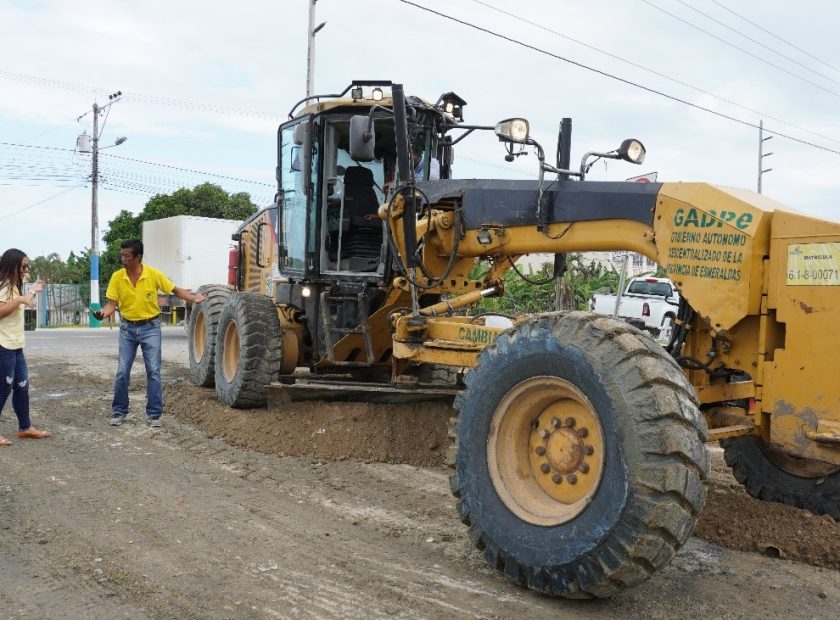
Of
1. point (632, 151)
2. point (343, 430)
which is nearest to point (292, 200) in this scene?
point (343, 430)

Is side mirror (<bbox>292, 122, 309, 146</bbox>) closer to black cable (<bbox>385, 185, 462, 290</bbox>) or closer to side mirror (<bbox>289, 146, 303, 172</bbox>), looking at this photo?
side mirror (<bbox>289, 146, 303, 172</bbox>)

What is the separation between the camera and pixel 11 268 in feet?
23.0

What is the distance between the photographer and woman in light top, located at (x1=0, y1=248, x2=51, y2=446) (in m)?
6.91

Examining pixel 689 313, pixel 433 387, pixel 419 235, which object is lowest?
pixel 433 387

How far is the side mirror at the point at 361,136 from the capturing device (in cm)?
573

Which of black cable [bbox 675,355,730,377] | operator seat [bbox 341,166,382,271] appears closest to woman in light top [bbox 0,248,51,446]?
operator seat [bbox 341,166,382,271]

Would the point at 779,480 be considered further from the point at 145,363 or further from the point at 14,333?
the point at 14,333

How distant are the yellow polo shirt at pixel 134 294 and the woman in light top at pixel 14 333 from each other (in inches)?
32.5

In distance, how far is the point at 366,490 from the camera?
5586mm

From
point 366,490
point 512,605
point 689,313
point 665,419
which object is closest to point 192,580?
point 512,605

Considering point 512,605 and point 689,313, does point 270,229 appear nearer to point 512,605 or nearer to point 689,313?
point 689,313

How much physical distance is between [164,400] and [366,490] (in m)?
4.26

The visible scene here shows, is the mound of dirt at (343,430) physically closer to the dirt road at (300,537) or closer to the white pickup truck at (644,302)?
the dirt road at (300,537)

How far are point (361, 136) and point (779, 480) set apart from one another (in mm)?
3565
